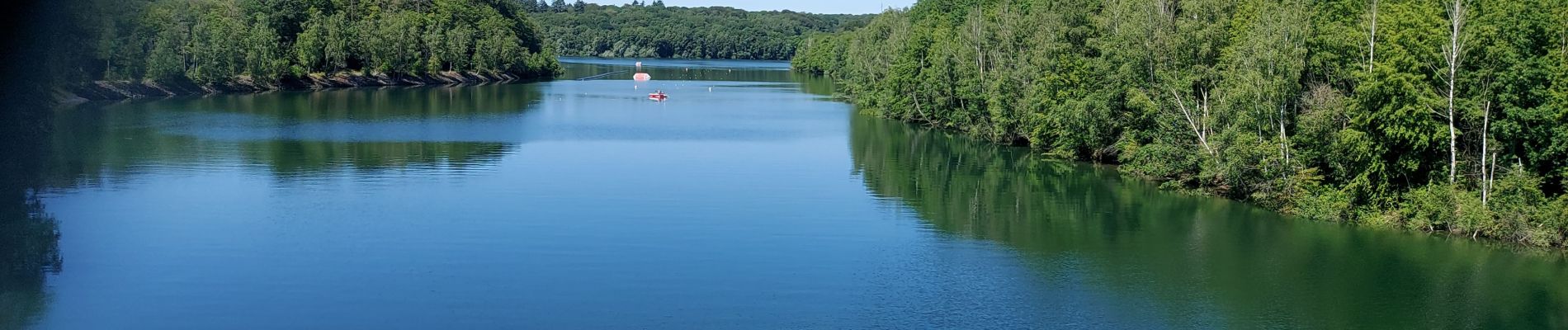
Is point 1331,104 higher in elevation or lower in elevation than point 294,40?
lower

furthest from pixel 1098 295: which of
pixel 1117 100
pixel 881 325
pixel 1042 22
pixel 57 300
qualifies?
pixel 1042 22

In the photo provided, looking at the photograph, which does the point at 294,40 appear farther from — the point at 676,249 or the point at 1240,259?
the point at 1240,259

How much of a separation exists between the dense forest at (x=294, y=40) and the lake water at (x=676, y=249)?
813 cm

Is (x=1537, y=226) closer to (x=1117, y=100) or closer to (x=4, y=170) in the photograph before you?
(x=1117, y=100)

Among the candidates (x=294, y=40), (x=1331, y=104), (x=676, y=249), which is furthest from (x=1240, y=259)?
(x=294, y=40)

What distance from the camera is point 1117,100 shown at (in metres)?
46.2

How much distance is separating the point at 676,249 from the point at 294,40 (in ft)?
288

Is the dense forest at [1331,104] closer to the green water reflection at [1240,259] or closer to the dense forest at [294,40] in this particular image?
the green water reflection at [1240,259]

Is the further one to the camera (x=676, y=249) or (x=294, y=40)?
(x=294, y=40)

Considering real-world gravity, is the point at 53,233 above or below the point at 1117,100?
below

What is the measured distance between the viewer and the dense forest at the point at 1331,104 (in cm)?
3014

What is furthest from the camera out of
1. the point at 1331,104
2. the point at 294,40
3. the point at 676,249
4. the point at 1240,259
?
the point at 294,40

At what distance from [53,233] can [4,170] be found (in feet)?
21.5

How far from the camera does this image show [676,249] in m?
29.5
